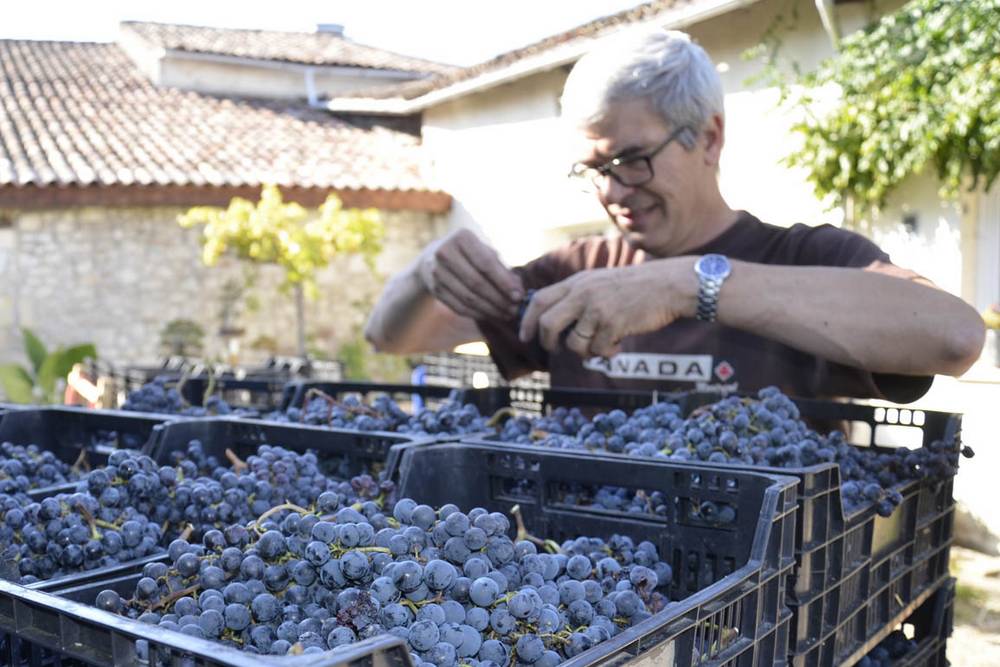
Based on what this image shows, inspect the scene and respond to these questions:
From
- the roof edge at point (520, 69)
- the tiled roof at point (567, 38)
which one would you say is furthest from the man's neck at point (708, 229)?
the tiled roof at point (567, 38)

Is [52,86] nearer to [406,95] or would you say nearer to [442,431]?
[406,95]

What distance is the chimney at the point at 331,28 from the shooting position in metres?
20.1

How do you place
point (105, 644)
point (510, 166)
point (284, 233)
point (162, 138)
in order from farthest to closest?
1. point (162, 138)
2. point (510, 166)
3. point (284, 233)
4. point (105, 644)

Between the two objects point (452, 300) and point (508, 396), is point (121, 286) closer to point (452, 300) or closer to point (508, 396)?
point (452, 300)

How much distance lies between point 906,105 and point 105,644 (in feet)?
21.6

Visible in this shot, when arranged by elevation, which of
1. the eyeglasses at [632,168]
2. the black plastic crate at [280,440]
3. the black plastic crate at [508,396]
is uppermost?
the eyeglasses at [632,168]

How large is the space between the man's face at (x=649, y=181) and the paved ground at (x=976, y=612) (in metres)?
2.69

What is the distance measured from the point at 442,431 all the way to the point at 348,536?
88 centimetres

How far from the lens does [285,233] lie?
1122cm

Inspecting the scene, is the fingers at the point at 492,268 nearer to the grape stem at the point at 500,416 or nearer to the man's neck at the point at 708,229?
the grape stem at the point at 500,416

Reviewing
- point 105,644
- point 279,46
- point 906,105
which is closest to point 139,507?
point 105,644

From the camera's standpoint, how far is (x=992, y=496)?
20.0 ft

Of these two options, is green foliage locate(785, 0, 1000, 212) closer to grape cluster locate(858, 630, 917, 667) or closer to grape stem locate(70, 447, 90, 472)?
grape cluster locate(858, 630, 917, 667)

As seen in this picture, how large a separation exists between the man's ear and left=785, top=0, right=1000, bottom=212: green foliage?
410cm
